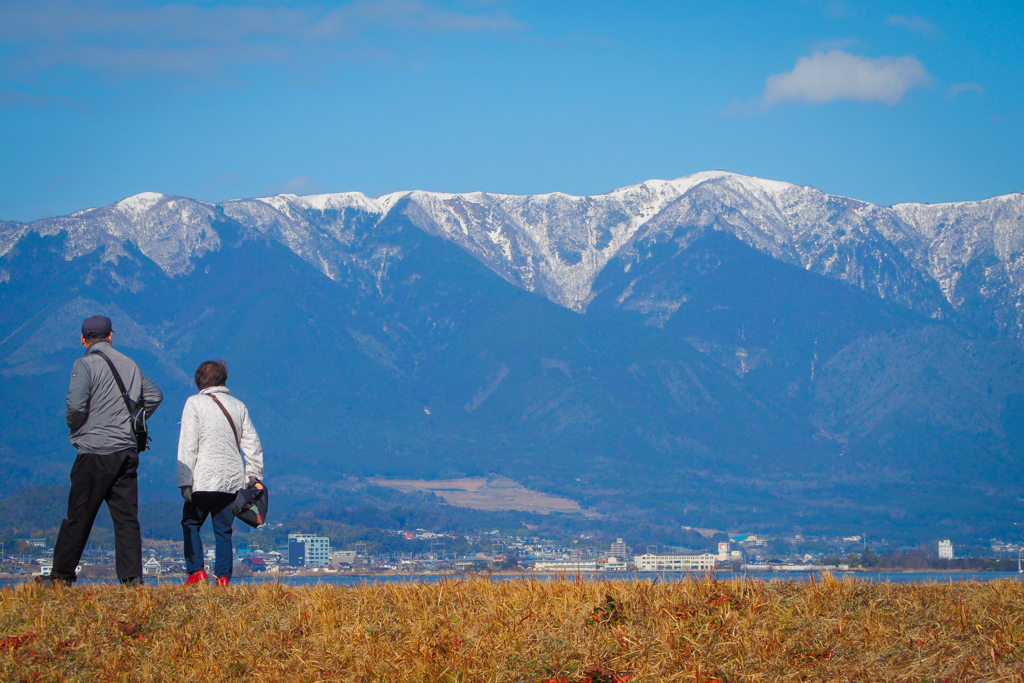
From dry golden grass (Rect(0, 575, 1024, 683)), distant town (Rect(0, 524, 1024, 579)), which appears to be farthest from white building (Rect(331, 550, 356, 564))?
dry golden grass (Rect(0, 575, 1024, 683))

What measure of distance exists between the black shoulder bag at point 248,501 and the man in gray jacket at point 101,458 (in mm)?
738

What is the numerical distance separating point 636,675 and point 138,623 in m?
3.51

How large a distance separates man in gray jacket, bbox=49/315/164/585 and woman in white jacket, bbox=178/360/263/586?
1.50ft

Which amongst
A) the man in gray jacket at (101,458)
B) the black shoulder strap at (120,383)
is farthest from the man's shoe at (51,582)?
the black shoulder strap at (120,383)

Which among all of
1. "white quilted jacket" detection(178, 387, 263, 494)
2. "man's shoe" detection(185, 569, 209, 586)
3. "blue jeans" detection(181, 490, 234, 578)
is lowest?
"man's shoe" detection(185, 569, 209, 586)

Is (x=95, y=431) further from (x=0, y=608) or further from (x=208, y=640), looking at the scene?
(x=208, y=640)

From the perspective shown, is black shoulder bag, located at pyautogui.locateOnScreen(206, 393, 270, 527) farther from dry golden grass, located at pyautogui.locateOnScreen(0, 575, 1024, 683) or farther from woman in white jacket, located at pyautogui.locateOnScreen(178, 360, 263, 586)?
dry golden grass, located at pyautogui.locateOnScreen(0, 575, 1024, 683)

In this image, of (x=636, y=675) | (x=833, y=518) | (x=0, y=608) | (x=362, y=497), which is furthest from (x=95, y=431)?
(x=833, y=518)

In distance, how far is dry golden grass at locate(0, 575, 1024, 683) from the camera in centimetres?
584

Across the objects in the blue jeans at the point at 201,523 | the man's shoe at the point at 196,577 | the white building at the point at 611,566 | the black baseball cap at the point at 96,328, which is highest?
the black baseball cap at the point at 96,328

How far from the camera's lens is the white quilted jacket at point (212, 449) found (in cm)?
971

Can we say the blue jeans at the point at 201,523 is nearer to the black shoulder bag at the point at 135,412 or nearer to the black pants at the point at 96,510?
the black pants at the point at 96,510

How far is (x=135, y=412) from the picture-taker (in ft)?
30.7

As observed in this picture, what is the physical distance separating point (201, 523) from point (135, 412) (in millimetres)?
1244
